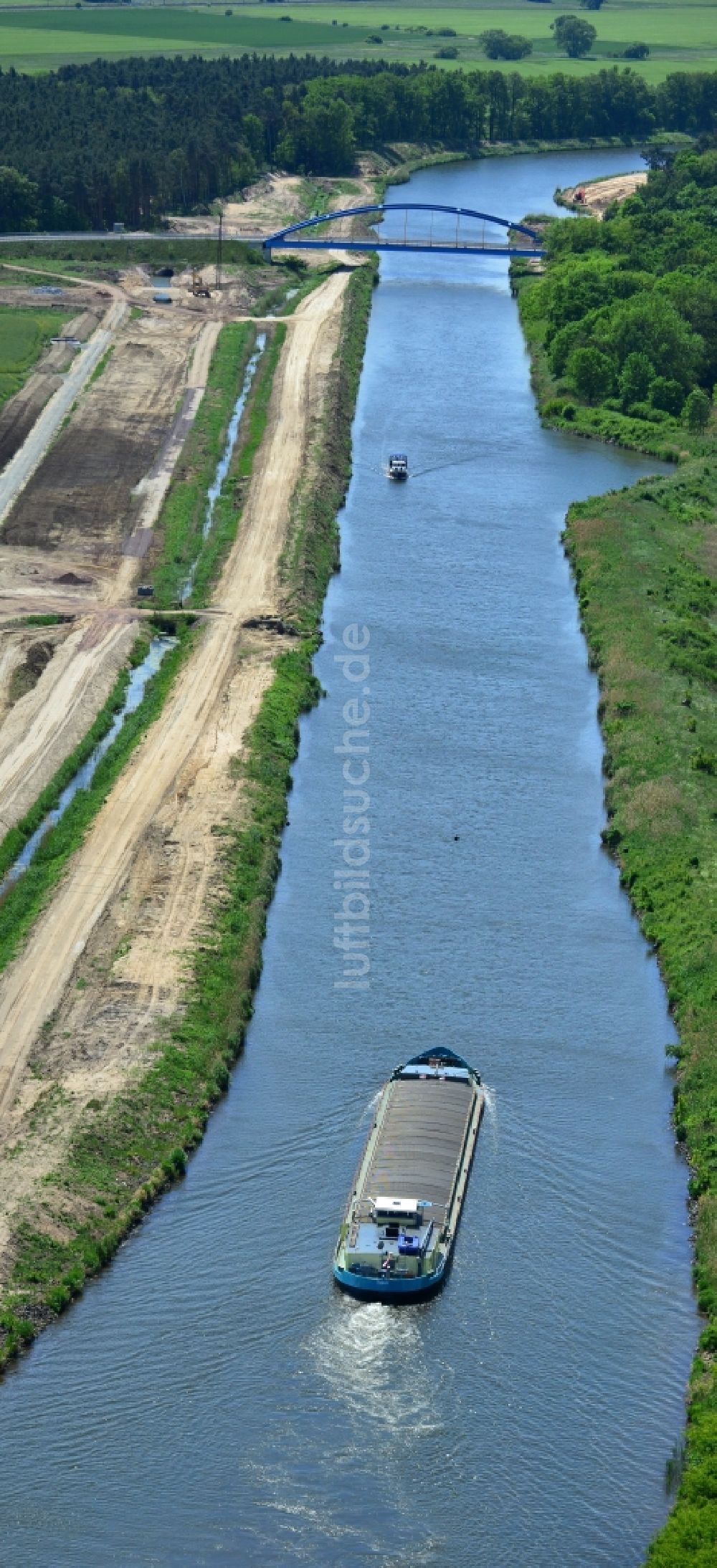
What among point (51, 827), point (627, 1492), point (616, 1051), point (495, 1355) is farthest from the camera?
point (51, 827)

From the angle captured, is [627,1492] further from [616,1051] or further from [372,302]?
[372,302]

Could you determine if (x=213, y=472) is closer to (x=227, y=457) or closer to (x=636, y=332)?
(x=227, y=457)

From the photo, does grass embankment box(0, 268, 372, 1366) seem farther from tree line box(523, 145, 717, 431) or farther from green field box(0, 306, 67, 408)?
tree line box(523, 145, 717, 431)

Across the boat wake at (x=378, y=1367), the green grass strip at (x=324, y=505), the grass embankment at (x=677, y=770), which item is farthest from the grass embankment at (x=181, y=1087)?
the grass embankment at (x=677, y=770)

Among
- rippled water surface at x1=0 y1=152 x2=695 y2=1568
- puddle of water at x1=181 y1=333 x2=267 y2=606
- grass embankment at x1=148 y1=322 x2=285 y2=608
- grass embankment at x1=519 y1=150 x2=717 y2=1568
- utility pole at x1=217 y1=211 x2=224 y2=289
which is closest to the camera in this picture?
rippled water surface at x1=0 y1=152 x2=695 y2=1568

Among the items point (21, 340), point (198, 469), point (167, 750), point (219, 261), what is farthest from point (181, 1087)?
point (219, 261)

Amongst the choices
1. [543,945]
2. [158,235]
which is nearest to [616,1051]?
[543,945]

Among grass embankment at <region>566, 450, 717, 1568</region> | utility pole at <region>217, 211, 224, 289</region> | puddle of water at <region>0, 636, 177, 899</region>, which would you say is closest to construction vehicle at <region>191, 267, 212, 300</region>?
utility pole at <region>217, 211, 224, 289</region>
